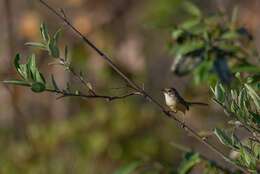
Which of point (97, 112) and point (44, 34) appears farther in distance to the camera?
point (97, 112)

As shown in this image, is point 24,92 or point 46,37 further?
point 24,92

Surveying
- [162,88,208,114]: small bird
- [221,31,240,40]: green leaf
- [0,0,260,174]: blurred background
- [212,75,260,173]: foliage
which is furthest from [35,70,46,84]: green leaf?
[0,0,260,174]: blurred background

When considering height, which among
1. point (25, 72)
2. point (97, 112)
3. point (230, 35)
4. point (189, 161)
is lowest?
point (97, 112)

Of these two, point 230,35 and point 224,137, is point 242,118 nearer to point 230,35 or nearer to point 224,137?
point 224,137

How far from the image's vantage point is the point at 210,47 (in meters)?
2.86

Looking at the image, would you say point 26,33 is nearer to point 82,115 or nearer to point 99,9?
point 99,9

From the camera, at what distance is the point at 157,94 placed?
21.1 feet

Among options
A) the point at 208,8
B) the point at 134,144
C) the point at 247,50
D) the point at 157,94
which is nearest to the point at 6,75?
the point at 134,144

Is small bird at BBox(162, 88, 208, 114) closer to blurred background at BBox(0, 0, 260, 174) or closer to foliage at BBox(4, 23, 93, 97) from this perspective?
foliage at BBox(4, 23, 93, 97)

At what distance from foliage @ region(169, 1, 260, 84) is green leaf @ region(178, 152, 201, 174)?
0.26m

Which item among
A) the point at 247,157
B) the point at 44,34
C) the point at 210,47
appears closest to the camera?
the point at 247,157

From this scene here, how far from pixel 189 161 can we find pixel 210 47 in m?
0.40

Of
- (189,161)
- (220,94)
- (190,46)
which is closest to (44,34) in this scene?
(220,94)

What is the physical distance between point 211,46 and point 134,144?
10.0 feet
